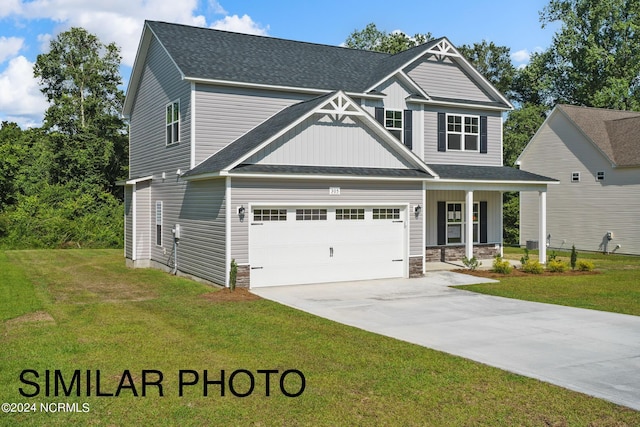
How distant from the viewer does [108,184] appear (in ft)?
130

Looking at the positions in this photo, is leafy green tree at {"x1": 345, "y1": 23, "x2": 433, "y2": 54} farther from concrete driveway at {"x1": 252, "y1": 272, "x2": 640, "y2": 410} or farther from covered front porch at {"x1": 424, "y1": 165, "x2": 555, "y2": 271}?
concrete driveway at {"x1": 252, "y1": 272, "x2": 640, "y2": 410}

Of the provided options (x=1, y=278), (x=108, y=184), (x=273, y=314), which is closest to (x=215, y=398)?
(x=273, y=314)

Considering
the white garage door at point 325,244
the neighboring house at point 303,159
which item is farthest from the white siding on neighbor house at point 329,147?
Answer: the white garage door at point 325,244

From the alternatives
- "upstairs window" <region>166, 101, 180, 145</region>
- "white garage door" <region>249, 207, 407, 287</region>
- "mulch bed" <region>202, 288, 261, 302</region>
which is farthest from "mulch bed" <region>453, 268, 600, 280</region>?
"upstairs window" <region>166, 101, 180, 145</region>

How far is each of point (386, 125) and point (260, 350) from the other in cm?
1385

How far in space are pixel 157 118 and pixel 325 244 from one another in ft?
28.7

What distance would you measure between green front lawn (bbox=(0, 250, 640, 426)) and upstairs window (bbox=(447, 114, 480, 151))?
12.7 m

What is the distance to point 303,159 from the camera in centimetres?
1728

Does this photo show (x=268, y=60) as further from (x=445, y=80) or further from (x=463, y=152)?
(x=463, y=152)

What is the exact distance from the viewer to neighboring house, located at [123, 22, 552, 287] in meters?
16.8

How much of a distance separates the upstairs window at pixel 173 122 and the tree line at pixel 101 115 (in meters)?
12.9

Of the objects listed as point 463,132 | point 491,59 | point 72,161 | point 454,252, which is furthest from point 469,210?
point 491,59

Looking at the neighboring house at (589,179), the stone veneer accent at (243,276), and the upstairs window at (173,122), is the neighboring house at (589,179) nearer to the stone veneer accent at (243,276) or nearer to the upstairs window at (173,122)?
the stone veneer accent at (243,276)

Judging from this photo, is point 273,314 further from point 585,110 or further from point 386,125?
point 585,110
